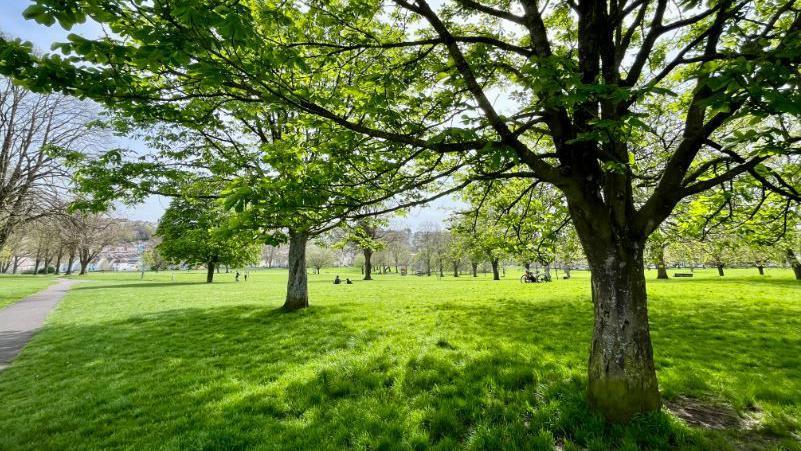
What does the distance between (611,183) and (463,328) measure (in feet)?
23.3

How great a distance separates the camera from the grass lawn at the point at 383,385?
4531 millimetres

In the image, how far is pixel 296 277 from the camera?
1506 cm

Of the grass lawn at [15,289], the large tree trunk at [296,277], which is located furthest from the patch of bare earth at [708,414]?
the grass lawn at [15,289]

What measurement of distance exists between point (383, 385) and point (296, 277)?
9784 mm

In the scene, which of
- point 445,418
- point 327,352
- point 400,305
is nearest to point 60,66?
point 445,418

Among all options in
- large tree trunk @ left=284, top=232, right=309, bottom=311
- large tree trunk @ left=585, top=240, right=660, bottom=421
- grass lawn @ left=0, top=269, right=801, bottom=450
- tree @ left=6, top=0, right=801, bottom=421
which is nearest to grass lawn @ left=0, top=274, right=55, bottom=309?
grass lawn @ left=0, top=269, right=801, bottom=450

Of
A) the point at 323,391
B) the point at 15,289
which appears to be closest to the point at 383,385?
the point at 323,391

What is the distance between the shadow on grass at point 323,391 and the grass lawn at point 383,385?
0.03 m

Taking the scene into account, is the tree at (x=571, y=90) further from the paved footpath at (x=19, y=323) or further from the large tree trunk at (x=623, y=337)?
the paved footpath at (x=19, y=323)

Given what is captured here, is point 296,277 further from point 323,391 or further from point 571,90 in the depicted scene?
point 571,90

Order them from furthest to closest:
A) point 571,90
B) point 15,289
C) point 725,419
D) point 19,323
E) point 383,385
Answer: point 15,289
point 19,323
point 383,385
point 725,419
point 571,90

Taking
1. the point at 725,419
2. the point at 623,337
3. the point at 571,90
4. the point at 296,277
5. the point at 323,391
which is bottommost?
the point at 323,391

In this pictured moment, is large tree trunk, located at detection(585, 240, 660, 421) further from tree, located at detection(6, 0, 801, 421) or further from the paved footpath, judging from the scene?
the paved footpath

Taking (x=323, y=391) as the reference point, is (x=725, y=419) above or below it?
above
